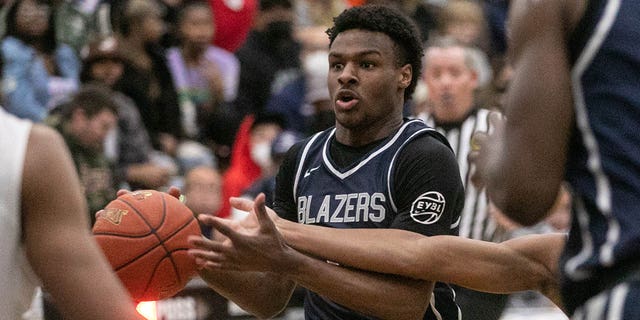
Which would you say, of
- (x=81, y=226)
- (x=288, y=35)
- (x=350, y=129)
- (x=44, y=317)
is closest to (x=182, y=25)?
(x=288, y=35)

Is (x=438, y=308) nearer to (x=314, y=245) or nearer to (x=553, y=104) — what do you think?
(x=314, y=245)

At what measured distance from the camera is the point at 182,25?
420 inches

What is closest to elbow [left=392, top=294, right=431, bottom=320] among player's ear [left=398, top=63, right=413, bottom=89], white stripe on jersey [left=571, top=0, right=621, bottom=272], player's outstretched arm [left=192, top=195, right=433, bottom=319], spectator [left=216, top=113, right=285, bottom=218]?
player's outstretched arm [left=192, top=195, right=433, bottom=319]

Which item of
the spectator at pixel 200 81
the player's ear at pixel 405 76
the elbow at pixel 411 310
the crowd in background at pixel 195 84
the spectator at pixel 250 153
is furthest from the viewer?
the spectator at pixel 200 81

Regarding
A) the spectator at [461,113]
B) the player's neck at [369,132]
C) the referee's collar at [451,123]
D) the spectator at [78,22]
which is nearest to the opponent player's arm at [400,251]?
the player's neck at [369,132]

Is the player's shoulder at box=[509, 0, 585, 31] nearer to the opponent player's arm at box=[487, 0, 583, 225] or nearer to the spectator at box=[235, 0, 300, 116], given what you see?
the opponent player's arm at box=[487, 0, 583, 225]

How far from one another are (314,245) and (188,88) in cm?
659

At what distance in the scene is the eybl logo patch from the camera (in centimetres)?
439

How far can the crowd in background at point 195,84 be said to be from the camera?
28.7 feet

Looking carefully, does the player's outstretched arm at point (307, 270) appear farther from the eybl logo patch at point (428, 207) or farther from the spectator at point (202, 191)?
the spectator at point (202, 191)

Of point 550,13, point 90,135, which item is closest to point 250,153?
point 90,135

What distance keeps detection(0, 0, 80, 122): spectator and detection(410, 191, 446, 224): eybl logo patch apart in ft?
17.8

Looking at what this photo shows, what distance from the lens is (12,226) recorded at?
110 inches

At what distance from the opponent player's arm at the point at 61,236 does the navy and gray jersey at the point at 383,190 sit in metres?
1.76
